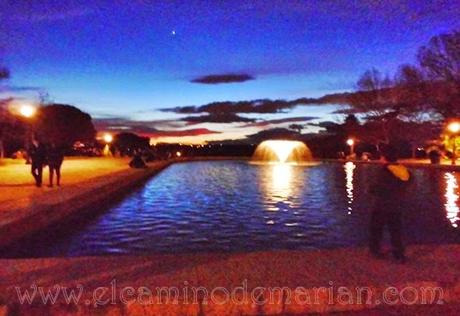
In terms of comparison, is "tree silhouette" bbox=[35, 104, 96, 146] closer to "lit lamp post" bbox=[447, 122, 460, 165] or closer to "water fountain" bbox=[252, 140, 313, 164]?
"water fountain" bbox=[252, 140, 313, 164]

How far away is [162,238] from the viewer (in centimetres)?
1138

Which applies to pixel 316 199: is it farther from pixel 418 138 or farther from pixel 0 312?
pixel 418 138

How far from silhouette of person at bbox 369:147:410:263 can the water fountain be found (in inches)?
2176

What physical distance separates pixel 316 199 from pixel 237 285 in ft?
42.0

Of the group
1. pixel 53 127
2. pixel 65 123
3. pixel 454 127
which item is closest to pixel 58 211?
pixel 454 127

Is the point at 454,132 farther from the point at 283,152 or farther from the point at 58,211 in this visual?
the point at 58,211

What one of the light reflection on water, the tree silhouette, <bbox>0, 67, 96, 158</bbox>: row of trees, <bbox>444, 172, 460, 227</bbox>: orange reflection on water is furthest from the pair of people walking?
the tree silhouette

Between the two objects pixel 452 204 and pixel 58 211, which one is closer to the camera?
pixel 58 211

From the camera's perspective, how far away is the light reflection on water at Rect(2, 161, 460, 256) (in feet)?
35.1

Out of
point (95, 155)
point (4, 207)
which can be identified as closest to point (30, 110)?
point (4, 207)

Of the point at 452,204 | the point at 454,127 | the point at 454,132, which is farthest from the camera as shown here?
the point at 454,132

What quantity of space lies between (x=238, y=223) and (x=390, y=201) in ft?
20.5

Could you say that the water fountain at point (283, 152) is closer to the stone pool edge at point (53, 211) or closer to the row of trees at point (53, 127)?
the row of trees at point (53, 127)

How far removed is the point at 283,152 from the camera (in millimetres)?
65125
